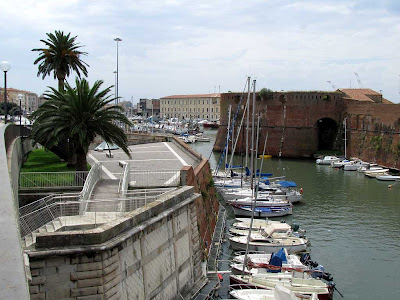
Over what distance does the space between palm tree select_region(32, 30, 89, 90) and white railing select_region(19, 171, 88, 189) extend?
1258 centimetres

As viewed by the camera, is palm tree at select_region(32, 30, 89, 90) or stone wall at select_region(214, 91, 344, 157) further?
stone wall at select_region(214, 91, 344, 157)

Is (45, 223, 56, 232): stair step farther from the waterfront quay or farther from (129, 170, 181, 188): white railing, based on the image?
(129, 170, 181, 188): white railing

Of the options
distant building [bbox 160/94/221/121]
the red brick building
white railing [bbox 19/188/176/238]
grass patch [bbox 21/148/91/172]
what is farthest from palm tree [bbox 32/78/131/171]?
distant building [bbox 160/94/221/121]

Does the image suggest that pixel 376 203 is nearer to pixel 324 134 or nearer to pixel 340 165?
pixel 340 165

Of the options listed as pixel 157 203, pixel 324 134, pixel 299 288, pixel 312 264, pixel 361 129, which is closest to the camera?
pixel 157 203

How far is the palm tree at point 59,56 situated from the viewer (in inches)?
1266

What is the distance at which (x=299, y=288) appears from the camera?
19344mm

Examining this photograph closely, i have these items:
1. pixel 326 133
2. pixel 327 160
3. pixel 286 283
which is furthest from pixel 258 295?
pixel 326 133

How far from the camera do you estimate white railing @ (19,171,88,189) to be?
1964 cm

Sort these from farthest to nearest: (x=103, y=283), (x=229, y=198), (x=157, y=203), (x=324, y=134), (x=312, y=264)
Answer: (x=324, y=134)
(x=229, y=198)
(x=312, y=264)
(x=157, y=203)
(x=103, y=283)

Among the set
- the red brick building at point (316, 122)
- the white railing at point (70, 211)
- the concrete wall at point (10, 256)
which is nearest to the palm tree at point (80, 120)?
the white railing at point (70, 211)

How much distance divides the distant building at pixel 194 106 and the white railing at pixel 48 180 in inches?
4970

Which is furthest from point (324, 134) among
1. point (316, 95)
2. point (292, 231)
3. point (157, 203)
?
point (157, 203)

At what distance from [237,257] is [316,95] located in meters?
43.8
